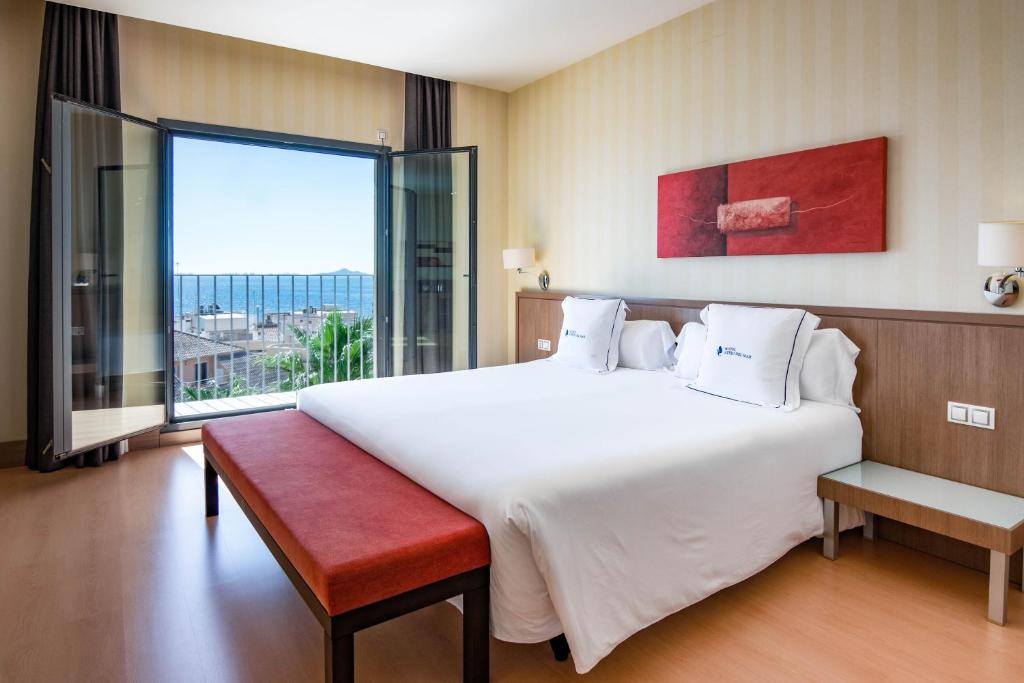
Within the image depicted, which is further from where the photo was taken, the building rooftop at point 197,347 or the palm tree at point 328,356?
the palm tree at point 328,356

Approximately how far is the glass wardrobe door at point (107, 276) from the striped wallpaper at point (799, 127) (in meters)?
2.79

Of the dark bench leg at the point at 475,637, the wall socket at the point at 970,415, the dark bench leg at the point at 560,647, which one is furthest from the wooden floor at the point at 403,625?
the wall socket at the point at 970,415

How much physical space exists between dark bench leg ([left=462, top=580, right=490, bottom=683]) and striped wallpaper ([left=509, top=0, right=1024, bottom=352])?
2215 millimetres

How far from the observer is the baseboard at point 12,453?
3.67 meters

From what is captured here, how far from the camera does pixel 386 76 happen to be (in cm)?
484

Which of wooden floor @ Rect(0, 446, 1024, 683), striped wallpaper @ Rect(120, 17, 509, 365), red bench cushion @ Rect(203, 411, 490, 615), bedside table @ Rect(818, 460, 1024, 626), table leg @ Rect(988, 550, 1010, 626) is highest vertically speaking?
striped wallpaper @ Rect(120, 17, 509, 365)

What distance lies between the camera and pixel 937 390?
2516 millimetres

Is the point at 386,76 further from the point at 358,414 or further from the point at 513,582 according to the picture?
the point at 513,582

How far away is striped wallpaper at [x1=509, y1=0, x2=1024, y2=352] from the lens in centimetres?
242

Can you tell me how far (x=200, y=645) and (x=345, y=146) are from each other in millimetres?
3703

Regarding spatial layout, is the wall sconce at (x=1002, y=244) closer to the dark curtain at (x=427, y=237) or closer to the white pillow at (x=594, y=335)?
the white pillow at (x=594, y=335)

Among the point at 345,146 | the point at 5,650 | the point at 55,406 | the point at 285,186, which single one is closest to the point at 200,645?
the point at 5,650

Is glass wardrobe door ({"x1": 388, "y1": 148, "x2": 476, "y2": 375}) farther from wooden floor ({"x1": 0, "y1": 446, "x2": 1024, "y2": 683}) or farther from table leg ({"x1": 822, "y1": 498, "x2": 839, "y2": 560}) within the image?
table leg ({"x1": 822, "y1": 498, "x2": 839, "y2": 560})

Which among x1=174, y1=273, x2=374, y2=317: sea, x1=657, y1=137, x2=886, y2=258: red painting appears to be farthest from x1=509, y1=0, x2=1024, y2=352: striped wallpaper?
x1=174, y1=273, x2=374, y2=317: sea
